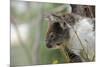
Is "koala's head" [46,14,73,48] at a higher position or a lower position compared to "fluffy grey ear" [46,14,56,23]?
lower

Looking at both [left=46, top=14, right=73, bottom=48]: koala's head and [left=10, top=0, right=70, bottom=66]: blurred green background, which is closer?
[left=10, top=0, right=70, bottom=66]: blurred green background

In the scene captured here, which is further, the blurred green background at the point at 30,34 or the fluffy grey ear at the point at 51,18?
the fluffy grey ear at the point at 51,18

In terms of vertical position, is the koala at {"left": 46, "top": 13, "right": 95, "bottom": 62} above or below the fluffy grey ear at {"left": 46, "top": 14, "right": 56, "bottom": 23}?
below

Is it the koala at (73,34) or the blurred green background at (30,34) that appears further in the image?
the koala at (73,34)

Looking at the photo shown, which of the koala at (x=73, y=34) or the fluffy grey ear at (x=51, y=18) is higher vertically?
the fluffy grey ear at (x=51, y=18)

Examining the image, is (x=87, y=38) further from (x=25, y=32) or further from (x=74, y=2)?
(x=25, y=32)
